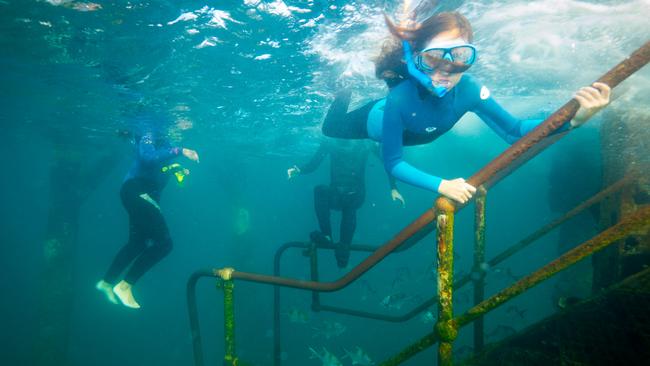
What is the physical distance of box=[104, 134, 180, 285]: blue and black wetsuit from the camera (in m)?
7.82

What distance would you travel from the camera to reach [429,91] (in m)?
4.14

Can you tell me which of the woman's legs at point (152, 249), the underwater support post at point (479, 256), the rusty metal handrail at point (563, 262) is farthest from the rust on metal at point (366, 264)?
the woman's legs at point (152, 249)

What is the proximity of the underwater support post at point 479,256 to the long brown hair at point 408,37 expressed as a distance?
198 cm

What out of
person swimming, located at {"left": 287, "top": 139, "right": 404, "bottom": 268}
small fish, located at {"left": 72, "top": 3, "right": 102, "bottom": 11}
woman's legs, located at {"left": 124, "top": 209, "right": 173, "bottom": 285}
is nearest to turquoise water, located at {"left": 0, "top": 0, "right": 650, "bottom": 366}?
small fish, located at {"left": 72, "top": 3, "right": 102, "bottom": 11}

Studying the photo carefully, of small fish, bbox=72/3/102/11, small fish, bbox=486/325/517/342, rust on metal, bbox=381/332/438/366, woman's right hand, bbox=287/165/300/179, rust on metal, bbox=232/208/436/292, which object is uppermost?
small fish, bbox=72/3/102/11

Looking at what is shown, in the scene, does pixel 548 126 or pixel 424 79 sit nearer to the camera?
pixel 548 126

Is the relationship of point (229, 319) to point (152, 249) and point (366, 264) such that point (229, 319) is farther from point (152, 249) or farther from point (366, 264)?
point (152, 249)

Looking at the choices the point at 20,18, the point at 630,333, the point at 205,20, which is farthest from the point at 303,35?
the point at 630,333

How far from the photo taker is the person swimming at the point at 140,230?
778 centimetres

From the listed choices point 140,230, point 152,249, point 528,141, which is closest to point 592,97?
point 528,141

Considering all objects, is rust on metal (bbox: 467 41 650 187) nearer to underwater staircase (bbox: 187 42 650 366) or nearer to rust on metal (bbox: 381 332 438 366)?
underwater staircase (bbox: 187 42 650 366)

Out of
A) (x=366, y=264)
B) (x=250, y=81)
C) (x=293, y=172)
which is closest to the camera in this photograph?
(x=366, y=264)

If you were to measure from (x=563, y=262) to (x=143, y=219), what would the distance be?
8.50 m

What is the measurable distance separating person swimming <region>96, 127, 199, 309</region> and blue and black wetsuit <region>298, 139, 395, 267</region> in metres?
3.87
